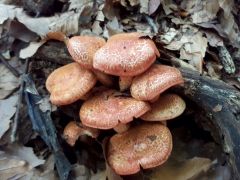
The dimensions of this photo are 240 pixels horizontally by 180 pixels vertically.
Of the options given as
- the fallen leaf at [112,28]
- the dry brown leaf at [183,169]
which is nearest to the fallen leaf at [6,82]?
the fallen leaf at [112,28]

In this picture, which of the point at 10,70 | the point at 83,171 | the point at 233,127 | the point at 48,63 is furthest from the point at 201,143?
the point at 10,70

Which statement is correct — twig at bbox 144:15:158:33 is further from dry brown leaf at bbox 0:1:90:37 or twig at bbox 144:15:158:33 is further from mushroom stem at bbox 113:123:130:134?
mushroom stem at bbox 113:123:130:134

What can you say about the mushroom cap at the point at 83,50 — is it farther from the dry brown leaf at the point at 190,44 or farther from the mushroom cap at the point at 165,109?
the dry brown leaf at the point at 190,44

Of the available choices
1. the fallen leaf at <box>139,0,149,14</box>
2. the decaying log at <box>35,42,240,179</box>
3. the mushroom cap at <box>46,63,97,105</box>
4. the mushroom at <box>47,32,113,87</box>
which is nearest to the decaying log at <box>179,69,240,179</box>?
the decaying log at <box>35,42,240,179</box>

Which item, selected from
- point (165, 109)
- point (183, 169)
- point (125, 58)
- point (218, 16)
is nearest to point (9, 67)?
point (125, 58)

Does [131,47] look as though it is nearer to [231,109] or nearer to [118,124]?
[118,124]

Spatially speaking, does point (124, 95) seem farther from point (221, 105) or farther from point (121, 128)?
point (221, 105)
